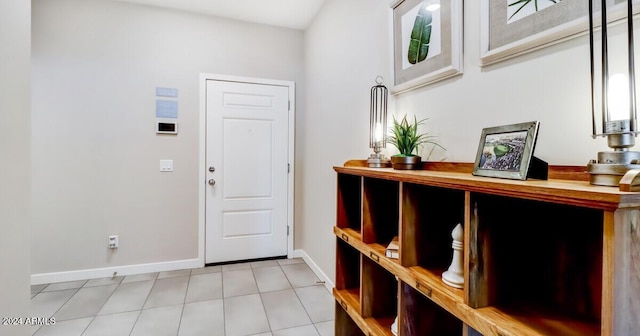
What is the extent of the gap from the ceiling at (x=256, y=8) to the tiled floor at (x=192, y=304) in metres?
2.63

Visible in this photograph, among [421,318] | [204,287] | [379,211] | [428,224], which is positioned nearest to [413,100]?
[379,211]

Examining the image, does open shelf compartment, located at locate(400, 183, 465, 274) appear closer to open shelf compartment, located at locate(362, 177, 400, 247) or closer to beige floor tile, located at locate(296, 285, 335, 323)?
open shelf compartment, located at locate(362, 177, 400, 247)

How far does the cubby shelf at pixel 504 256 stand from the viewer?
21.9 inches

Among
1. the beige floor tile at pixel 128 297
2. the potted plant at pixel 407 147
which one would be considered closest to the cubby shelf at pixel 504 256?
the potted plant at pixel 407 147

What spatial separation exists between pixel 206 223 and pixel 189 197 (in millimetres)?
Answer: 327

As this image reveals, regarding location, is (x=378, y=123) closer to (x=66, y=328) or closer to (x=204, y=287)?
(x=204, y=287)

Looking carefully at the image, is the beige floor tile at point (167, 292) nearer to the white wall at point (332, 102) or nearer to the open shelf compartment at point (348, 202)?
the white wall at point (332, 102)

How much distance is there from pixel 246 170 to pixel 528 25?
110 inches

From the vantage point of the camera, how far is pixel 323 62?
9.48ft

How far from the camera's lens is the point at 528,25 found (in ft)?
3.27

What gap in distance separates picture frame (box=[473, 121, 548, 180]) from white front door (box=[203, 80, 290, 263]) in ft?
8.56

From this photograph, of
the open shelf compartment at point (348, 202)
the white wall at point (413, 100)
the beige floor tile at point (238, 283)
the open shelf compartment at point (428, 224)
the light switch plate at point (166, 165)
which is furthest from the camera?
the light switch plate at point (166, 165)

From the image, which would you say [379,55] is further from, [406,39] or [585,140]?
[585,140]

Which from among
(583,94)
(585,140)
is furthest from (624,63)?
(585,140)
